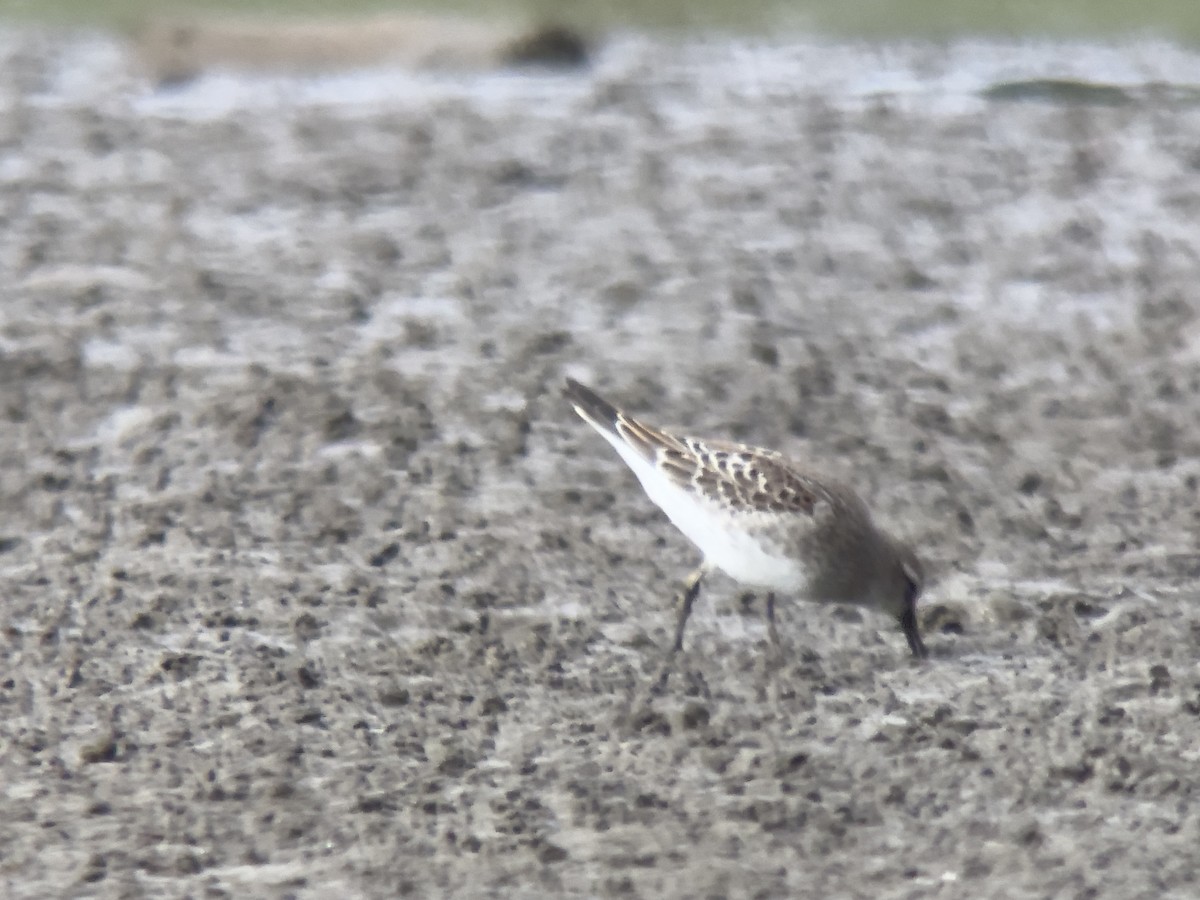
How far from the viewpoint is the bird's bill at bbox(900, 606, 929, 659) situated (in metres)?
6.18

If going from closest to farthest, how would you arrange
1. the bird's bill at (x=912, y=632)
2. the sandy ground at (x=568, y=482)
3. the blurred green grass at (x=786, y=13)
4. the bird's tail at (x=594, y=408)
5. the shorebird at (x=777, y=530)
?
the sandy ground at (x=568, y=482) < the shorebird at (x=777, y=530) < the bird's bill at (x=912, y=632) < the bird's tail at (x=594, y=408) < the blurred green grass at (x=786, y=13)

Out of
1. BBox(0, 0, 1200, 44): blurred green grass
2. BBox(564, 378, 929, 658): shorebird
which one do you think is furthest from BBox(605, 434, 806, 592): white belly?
BBox(0, 0, 1200, 44): blurred green grass

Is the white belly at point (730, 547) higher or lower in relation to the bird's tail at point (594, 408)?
lower

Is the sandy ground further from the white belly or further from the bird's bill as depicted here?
the white belly

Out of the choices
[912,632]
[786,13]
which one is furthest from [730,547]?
[786,13]

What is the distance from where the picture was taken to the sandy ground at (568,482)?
5.39m

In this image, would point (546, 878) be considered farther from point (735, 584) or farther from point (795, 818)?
point (735, 584)

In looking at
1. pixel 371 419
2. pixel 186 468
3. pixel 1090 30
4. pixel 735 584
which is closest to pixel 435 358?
pixel 371 419

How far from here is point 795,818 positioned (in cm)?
541

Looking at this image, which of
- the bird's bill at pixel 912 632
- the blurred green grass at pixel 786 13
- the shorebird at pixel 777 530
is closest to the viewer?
the shorebird at pixel 777 530

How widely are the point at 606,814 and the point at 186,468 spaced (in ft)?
9.36

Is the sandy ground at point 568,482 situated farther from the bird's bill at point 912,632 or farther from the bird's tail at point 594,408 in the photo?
the bird's tail at point 594,408

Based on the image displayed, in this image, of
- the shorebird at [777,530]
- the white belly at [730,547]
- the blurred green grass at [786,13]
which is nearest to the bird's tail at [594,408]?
the shorebird at [777,530]

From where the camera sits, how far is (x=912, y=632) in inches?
245
